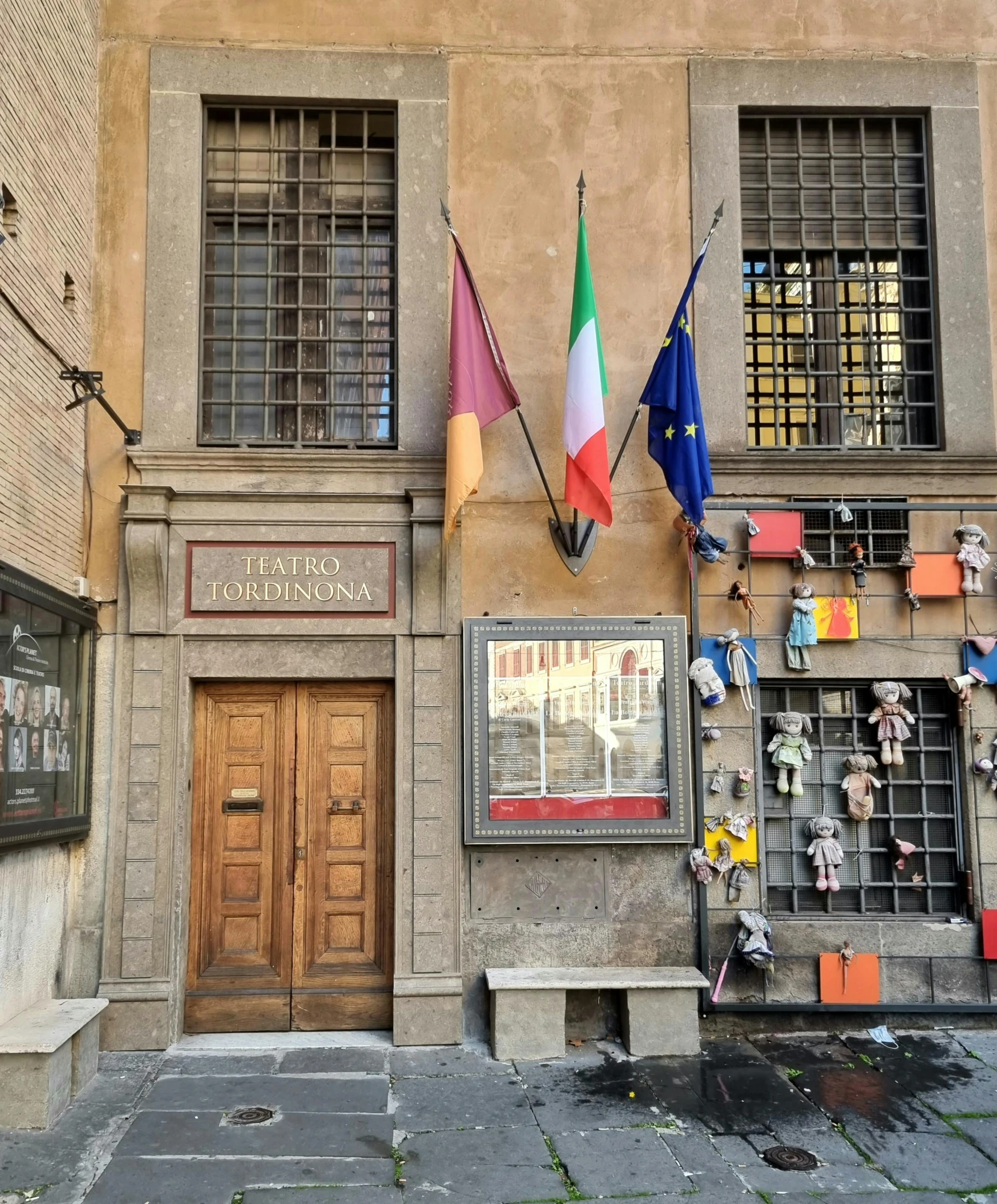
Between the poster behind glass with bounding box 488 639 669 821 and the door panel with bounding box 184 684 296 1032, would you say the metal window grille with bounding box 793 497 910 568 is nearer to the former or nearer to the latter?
the poster behind glass with bounding box 488 639 669 821

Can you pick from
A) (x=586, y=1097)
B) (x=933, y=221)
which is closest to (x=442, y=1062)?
(x=586, y=1097)

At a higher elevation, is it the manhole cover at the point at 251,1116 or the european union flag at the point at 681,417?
the european union flag at the point at 681,417

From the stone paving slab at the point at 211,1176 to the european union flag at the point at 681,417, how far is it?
4.59 meters

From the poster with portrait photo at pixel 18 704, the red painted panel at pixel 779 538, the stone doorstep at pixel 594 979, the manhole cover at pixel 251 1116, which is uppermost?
the red painted panel at pixel 779 538

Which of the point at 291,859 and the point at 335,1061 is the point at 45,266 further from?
the point at 335,1061

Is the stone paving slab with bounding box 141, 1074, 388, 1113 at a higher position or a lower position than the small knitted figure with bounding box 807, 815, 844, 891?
lower

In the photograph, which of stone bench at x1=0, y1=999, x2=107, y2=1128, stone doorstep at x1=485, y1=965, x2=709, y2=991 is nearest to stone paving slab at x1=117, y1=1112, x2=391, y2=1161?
stone bench at x1=0, y1=999, x2=107, y2=1128

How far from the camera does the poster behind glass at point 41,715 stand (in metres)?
6.41

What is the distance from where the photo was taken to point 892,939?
25.9 feet

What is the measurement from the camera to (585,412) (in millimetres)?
A: 7402

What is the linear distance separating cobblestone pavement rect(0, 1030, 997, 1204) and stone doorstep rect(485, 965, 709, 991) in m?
0.48

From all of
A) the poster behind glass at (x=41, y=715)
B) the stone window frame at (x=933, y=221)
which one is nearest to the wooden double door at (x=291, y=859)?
the poster behind glass at (x=41, y=715)

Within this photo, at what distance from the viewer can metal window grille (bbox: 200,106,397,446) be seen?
841cm

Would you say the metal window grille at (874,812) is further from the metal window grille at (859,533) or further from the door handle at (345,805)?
the door handle at (345,805)
